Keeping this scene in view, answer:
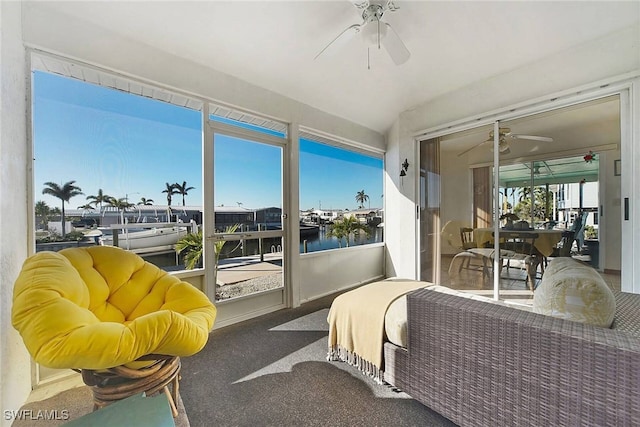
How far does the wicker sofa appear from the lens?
3.07 ft

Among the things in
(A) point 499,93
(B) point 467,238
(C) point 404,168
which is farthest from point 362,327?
(A) point 499,93

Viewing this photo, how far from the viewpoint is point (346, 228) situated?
4.11 metres

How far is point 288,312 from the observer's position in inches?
122

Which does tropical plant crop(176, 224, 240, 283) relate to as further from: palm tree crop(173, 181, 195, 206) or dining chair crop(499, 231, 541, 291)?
dining chair crop(499, 231, 541, 291)

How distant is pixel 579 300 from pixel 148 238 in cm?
306

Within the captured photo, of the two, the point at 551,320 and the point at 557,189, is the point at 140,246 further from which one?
the point at 557,189

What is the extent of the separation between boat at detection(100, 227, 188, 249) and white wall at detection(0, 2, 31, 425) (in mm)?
558

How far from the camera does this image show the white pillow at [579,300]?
1128 millimetres

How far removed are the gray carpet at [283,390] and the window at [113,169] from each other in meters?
1.05

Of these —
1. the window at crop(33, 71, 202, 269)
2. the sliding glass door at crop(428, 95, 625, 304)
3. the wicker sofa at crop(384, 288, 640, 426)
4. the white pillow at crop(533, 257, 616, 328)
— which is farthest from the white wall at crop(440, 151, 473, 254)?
the window at crop(33, 71, 202, 269)

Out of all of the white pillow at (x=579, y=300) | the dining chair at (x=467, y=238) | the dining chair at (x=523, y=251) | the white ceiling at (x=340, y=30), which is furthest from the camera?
the dining chair at (x=467, y=238)

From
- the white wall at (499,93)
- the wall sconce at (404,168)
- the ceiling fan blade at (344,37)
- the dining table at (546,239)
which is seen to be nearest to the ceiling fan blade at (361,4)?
the ceiling fan blade at (344,37)

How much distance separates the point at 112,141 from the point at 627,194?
4483mm

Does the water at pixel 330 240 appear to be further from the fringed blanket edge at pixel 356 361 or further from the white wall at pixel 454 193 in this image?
the fringed blanket edge at pixel 356 361
